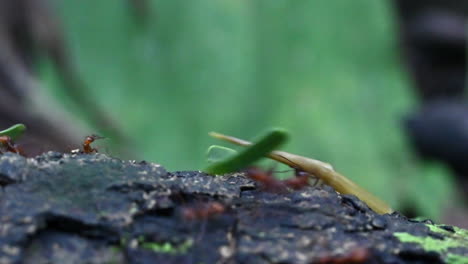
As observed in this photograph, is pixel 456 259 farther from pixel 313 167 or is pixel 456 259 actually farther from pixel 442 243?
pixel 313 167

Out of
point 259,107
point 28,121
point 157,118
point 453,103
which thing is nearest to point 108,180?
point 28,121

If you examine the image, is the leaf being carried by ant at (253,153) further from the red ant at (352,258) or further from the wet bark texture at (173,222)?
the red ant at (352,258)

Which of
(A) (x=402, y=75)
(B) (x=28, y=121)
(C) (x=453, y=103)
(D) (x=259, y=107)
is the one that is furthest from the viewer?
(C) (x=453, y=103)

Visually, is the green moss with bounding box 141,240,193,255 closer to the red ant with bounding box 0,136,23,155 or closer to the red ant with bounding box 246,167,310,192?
the red ant with bounding box 246,167,310,192

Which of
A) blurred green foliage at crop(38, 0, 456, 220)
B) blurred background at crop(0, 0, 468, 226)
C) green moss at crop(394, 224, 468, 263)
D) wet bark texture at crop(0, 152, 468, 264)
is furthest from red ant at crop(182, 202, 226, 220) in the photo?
blurred green foliage at crop(38, 0, 456, 220)

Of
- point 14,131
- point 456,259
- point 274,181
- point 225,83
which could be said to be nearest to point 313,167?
point 274,181

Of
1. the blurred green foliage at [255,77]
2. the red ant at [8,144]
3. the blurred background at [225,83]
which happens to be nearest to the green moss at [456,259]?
the red ant at [8,144]

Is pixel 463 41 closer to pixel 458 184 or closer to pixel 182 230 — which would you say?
pixel 458 184
